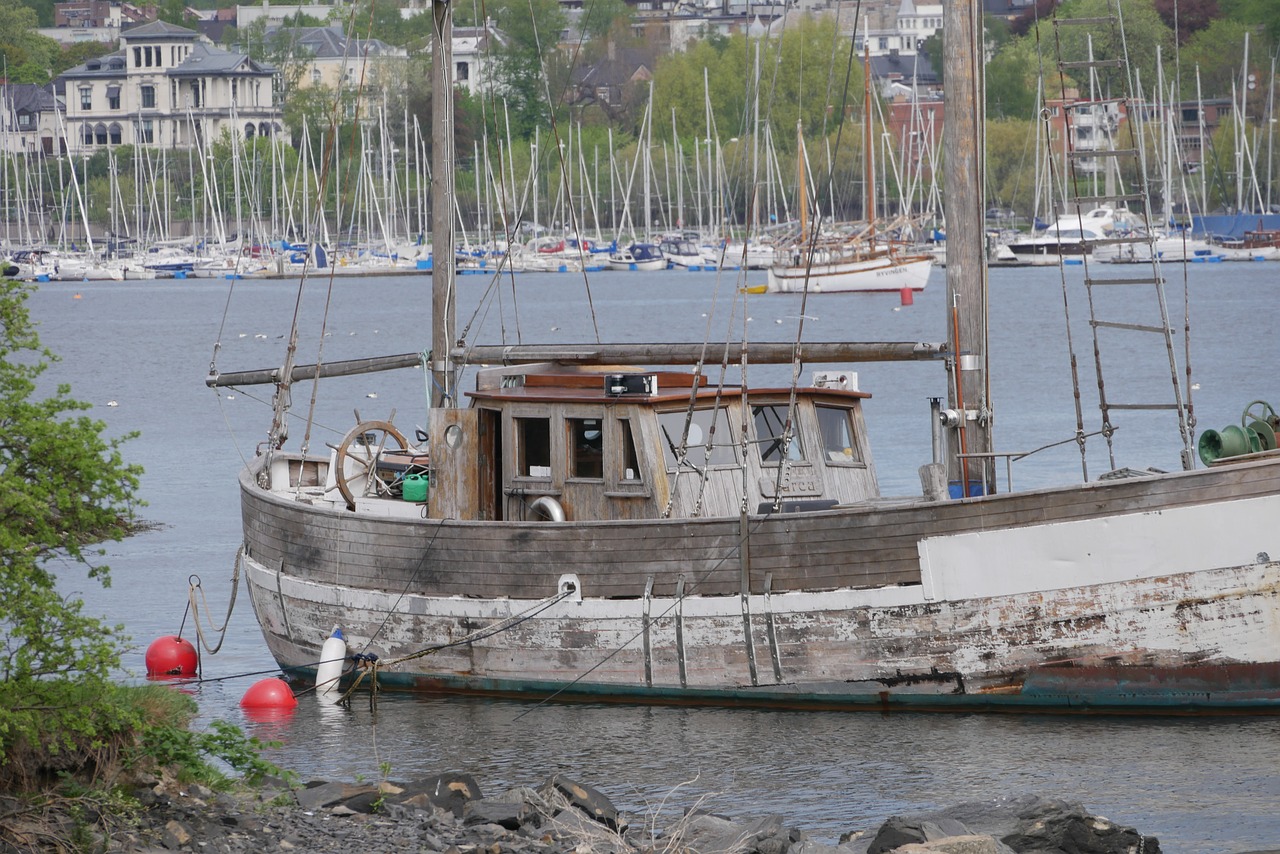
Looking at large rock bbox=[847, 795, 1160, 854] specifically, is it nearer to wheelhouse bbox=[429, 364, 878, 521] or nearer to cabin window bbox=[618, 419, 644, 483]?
wheelhouse bbox=[429, 364, 878, 521]

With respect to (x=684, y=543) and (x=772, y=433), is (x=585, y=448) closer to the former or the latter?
(x=684, y=543)

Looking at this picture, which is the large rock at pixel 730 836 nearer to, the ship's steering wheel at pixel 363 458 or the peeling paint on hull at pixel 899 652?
the peeling paint on hull at pixel 899 652

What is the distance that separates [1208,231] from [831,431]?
118698mm

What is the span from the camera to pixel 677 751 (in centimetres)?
1627

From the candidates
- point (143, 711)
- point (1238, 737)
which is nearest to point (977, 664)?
point (1238, 737)

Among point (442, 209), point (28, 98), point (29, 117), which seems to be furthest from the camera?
point (28, 98)

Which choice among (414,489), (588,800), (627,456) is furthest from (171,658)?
(588,800)

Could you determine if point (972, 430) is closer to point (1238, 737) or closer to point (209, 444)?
point (1238, 737)

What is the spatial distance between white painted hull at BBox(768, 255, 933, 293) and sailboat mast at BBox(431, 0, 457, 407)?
76.6 meters

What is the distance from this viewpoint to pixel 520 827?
12562 millimetres

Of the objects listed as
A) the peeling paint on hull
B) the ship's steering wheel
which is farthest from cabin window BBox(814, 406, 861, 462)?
the ship's steering wheel

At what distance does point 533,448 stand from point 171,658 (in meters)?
5.41

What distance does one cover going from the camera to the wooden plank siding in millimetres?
15523

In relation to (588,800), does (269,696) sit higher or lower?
lower
